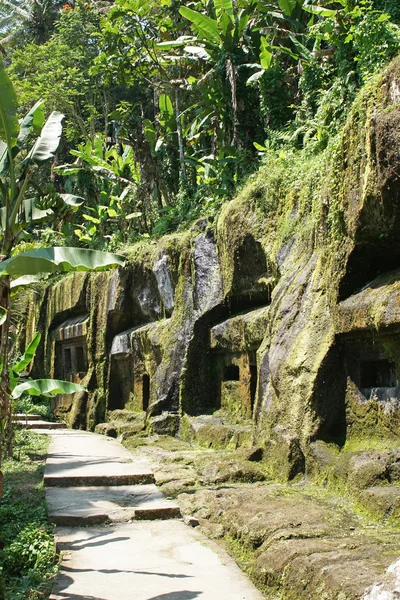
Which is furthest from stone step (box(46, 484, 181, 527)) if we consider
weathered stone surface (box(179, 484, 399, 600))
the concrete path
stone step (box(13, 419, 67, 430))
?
stone step (box(13, 419, 67, 430))

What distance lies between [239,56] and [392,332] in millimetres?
11979

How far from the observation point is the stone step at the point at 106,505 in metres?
7.43

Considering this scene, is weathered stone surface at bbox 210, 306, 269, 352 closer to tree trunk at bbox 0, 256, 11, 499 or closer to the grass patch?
the grass patch

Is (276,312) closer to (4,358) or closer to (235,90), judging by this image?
(4,358)

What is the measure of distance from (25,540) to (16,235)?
2.81m

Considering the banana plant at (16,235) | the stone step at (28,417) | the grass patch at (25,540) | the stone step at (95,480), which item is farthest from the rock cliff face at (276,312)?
the banana plant at (16,235)

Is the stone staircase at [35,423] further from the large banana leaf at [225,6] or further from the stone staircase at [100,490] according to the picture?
the large banana leaf at [225,6]

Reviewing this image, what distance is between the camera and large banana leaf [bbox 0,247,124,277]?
5668 mm

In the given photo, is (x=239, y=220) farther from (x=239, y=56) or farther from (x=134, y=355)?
(x=239, y=56)

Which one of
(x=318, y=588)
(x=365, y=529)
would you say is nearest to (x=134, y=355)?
(x=365, y=529)

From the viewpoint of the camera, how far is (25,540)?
6.21 meters

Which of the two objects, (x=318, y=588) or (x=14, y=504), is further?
(x=14, y=504)

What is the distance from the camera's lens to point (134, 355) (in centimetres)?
1619

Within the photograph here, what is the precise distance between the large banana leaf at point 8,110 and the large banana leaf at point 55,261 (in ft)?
6.23
